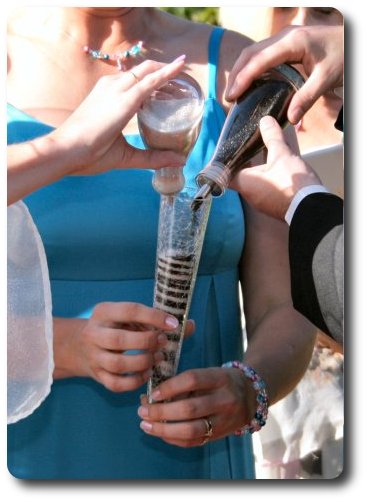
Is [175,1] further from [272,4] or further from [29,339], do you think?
[29,339]

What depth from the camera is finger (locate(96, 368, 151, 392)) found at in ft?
2.90

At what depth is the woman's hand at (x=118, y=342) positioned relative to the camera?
2.80 feet

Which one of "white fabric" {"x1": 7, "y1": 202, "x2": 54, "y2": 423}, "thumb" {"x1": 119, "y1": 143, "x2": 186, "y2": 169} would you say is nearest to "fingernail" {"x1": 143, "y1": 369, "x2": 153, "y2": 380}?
"white fabric" {"x1": 7, "y1": 202, "x2": 54, "y2": 423}

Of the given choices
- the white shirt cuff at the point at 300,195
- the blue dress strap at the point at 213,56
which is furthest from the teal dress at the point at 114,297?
the white shirt cuff at the point at 300,195

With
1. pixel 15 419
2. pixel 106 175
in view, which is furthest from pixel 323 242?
pixel 15 419

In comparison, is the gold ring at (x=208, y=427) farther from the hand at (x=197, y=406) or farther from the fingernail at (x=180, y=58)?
the fingernail at (x=180, y=58)

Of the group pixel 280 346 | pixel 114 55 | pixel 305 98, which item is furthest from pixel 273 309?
pixel 114 55

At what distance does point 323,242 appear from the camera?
0.86 m

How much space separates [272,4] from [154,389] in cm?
46

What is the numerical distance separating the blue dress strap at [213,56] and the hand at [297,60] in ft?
0.14

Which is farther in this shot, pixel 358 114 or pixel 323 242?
pixel 358 114

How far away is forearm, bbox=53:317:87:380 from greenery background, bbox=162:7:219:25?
38 cm

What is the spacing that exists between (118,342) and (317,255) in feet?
0.72

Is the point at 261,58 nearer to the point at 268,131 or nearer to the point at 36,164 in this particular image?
the point at 268,131
